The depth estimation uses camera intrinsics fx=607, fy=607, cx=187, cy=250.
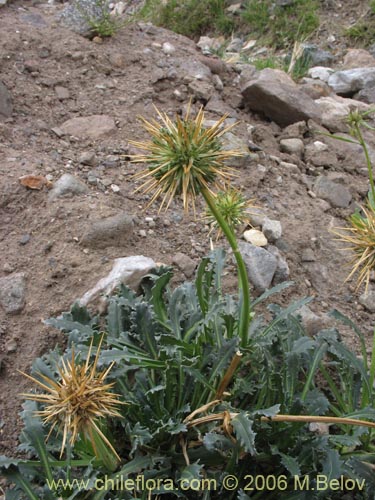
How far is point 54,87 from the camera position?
483 cm

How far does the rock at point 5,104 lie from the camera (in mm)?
4430

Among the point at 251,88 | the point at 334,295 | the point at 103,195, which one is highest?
the point at 251,88

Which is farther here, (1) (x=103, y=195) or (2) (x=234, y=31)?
(2) (x=234, y=31)

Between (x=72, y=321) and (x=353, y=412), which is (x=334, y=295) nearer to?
(x=353, y=412)

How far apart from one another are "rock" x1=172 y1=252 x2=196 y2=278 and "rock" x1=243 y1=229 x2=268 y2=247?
1.46 ft

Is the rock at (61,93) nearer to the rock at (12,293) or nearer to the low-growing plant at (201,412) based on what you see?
the rock at (12,293)

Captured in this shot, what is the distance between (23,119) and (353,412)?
3.12 m

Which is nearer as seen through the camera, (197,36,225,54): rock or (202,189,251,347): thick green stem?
(202,189,251,347): thick green stem

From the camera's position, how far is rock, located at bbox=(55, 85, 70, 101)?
15.7 feet

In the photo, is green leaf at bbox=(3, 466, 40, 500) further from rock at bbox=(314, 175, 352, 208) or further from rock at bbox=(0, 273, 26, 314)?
rock at bbox=(314, 175, 352, 208)

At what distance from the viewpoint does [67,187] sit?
12.7ft

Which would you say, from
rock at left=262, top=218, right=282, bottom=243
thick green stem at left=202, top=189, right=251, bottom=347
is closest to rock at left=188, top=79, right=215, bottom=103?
rock at left=262, top=218, right=282, bottom=243

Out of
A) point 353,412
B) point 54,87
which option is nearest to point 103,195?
point 54,87

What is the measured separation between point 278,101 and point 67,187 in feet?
7.29
